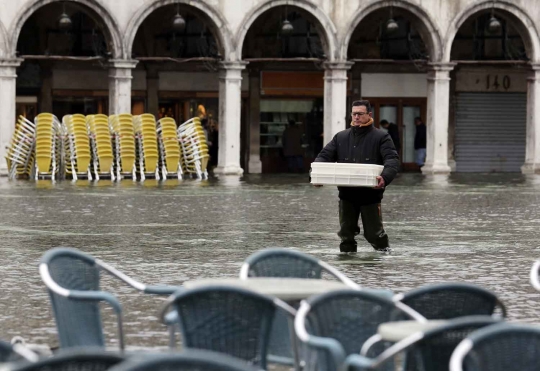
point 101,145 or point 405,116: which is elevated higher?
point 405,116

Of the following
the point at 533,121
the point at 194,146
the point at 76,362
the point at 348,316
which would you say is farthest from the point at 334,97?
the point at 76,362

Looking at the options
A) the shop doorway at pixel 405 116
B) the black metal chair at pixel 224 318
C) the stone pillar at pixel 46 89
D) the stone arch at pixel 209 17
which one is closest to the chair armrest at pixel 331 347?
the black metal chair at pixel 224 318

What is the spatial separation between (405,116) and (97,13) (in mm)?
10582

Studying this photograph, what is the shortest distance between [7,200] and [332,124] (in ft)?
47.5

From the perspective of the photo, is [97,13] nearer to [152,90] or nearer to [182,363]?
[152,90]

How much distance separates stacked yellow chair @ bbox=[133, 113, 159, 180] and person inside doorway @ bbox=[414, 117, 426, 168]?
9.60 meters

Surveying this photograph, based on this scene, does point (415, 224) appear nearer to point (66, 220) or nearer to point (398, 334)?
point (66, 220)

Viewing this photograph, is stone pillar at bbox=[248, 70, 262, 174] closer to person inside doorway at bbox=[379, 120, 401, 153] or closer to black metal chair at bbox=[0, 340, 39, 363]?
person inside doorway at bbox=[379, 120, 401, 153]

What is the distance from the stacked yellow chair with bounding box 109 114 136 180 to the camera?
33.9 meters

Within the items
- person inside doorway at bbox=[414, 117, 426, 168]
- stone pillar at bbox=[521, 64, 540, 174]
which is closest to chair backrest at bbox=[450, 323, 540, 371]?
stone pillar at bbox=[521, 64, 540, 174]

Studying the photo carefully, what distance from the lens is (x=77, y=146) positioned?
33281mm

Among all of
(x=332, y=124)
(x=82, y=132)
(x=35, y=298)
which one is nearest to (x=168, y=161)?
(x=82, y=132)

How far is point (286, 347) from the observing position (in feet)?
24.4

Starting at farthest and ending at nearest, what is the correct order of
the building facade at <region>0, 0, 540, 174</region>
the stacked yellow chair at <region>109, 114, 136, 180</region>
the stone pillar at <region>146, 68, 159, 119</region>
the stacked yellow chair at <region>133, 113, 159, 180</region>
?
the stone pillar at <region>146, 68, 159, 119</region>, the building facade at <region>0, 0, 540, 174</region>, the stacked yellow chair at <region>133, 113, 159, 180</region>, the stacked yellow chair at <region>109, 114, 136, 180</region>
